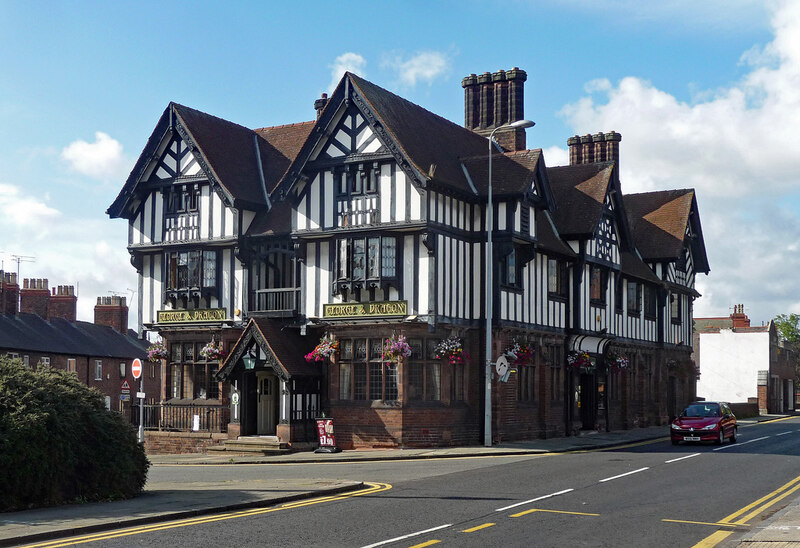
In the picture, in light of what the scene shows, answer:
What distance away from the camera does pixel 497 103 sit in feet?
134

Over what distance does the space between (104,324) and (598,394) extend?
40.4 metres

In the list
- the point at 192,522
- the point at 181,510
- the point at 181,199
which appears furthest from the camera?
the point at 181,199

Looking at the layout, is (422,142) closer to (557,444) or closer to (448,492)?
(557,444)

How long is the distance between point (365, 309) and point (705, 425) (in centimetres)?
1165

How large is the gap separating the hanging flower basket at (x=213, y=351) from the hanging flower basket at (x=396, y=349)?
6.66 m

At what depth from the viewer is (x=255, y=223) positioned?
111 ft

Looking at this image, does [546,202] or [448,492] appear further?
[546,202]

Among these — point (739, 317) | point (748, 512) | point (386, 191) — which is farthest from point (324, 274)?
point (739, 317)

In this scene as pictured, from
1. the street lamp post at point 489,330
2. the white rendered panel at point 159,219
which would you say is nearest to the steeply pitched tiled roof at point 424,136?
the street lamp post at point 489,330

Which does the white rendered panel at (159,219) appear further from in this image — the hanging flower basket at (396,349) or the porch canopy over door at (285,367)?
the hanging flower basket at (396,349)

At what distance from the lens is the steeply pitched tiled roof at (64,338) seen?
56.5m

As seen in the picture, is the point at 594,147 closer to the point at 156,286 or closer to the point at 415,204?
the point at 415,204

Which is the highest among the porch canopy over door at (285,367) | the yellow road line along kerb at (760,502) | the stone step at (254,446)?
the porch canopy over door at (285,367)

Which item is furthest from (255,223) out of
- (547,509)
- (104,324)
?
(104,324)
